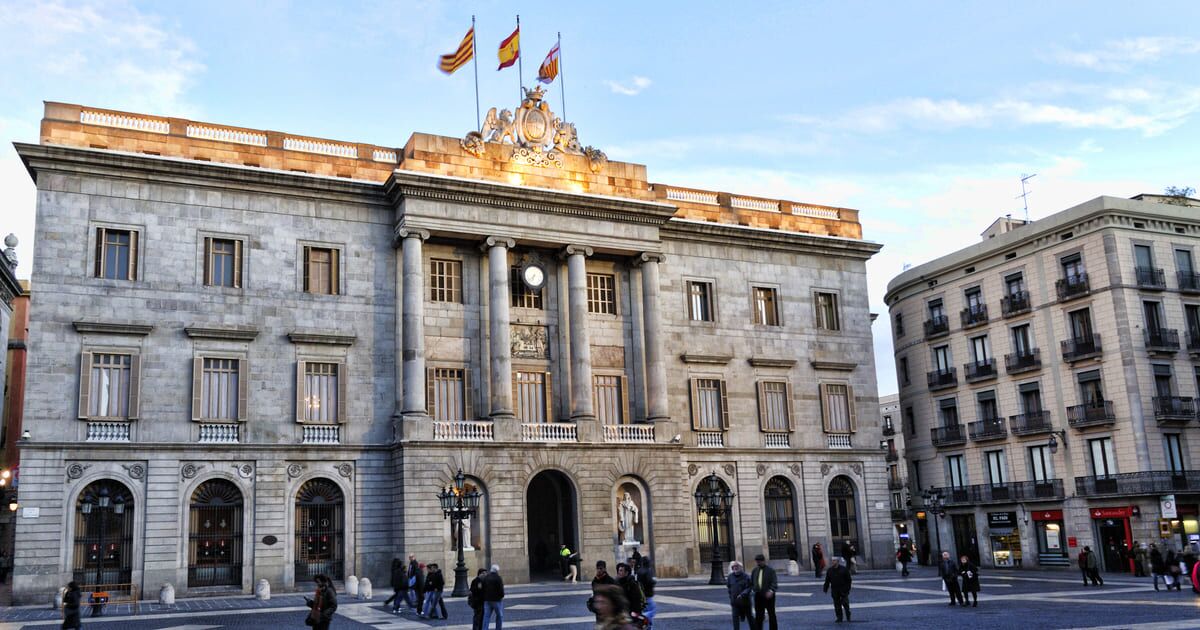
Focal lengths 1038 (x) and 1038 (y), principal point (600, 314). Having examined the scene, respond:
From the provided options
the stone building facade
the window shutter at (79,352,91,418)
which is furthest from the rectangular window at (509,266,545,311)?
the window shutter at (79,352,91,418)

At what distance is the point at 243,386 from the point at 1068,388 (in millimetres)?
33596

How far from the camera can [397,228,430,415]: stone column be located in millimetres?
35594

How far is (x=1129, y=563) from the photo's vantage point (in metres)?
41.0

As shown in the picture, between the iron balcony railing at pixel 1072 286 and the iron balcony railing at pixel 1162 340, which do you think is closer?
the iron balcony railing at pixel 1162 340

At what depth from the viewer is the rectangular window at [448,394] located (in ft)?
122

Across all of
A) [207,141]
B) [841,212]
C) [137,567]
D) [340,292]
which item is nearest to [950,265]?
[841,212]

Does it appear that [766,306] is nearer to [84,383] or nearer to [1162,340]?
[1162,340]

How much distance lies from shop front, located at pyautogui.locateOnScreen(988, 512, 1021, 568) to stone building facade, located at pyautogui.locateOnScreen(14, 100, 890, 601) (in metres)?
6.91

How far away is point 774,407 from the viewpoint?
43812 millimetres

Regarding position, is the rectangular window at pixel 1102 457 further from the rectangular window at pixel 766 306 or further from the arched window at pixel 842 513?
the rectangular window at pixel 766 306

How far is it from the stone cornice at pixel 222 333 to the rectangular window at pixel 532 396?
31.1 ft

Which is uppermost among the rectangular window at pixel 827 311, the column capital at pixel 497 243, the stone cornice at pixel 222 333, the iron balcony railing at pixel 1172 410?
the column capital at pixel 497 243

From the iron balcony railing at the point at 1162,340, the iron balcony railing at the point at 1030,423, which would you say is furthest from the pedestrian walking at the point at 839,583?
the iron balcony railing at the point at 1162,340

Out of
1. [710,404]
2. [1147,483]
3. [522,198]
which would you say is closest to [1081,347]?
[1147,483]
